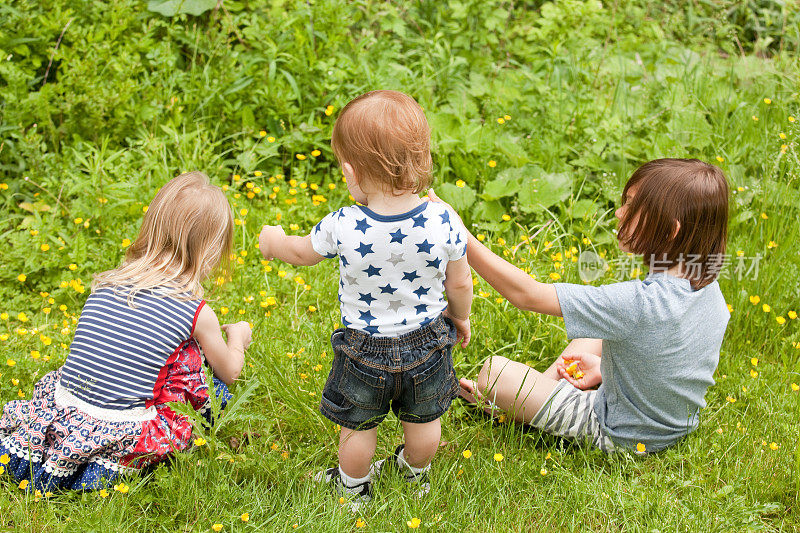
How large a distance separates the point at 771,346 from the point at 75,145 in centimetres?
317

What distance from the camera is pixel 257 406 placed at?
8.73 feet

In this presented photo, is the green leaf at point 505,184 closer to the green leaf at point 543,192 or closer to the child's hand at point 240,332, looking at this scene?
the green leaf at point 543,192

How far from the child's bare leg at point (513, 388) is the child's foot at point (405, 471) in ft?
1.15

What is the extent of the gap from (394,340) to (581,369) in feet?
3.44

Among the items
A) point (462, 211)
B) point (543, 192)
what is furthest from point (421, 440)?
point (543, 192)

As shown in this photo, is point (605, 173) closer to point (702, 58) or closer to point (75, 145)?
point (702, 58)

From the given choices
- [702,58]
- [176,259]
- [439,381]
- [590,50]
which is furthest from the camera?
[702,58]

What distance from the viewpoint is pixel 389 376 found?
206cm

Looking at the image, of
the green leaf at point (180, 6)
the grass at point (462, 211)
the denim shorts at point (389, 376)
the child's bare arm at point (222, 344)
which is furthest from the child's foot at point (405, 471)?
the green leaf at point (180, 6)

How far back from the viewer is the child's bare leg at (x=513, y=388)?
256 cm

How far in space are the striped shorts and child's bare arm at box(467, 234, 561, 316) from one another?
1.36ft

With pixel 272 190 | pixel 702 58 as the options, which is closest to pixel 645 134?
pixel 702 58

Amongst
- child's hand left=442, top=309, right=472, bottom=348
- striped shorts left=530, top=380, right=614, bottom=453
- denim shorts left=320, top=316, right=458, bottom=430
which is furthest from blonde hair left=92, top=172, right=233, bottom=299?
striped shorts left=530, top=380, right=614, bottom=453

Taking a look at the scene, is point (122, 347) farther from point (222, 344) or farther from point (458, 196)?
point (458, 196)
